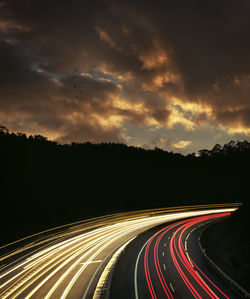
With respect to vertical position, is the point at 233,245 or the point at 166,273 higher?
the point at 166,273

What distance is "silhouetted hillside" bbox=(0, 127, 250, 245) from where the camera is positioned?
68500 mm

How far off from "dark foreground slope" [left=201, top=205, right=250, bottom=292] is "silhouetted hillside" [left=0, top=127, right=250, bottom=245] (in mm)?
41508

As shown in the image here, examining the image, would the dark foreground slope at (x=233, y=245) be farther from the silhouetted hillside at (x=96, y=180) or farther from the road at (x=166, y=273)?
the silhouetted hillside at (x=96, y=180)

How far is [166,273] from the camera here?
995 inches

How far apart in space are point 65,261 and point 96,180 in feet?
250

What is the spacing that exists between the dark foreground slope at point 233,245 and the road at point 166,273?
10.3 ft

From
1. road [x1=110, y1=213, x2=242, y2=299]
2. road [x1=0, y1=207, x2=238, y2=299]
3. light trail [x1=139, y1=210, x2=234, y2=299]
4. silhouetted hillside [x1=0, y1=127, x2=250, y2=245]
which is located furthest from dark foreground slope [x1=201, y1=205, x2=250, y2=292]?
silhouetted hillside [x1=0, y1=127, x2=250, y2=245]

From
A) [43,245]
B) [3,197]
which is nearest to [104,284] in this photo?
[43,245]

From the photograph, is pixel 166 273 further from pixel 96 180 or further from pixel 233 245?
pixel 96 180

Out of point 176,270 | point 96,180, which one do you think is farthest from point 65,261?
point 96,180

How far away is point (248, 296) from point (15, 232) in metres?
49.4

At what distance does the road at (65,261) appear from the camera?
20.9m

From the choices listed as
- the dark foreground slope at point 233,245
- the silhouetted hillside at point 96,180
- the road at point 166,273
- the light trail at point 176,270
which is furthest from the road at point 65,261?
the silhouetted hillside at point 96,180

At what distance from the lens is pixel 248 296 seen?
18.7 meters
